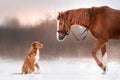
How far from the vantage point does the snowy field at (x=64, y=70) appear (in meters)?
2.86

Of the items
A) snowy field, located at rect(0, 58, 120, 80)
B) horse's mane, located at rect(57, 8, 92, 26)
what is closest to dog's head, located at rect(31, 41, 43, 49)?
snowy field, located at rect(0, 58, 120, 80)

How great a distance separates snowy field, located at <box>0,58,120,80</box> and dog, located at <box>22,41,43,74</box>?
47 millimetres

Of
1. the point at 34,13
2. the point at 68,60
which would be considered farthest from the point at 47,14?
the point at 68,60

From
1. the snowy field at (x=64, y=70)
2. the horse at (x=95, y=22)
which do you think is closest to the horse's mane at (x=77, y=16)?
the horse at (x=95, y=22)

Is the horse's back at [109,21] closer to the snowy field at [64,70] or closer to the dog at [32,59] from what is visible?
the snowy field at [64,70]

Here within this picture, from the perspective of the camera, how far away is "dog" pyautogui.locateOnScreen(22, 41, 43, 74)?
2.92 m

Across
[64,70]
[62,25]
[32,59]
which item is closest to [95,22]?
[62,25]

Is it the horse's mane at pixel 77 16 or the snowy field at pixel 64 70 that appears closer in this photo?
the snowy field at pixel 64 70

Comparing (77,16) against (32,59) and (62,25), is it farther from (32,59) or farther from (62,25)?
(32,59)

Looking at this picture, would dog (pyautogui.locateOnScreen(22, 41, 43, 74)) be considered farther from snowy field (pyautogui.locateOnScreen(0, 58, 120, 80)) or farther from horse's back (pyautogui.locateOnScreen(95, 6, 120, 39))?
horse's back (pyautogui.locateOnScreen(95, 6, 120, 39))

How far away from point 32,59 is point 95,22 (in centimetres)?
52

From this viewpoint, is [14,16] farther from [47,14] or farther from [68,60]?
[68,60]

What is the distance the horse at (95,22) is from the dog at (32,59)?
0.57 ft

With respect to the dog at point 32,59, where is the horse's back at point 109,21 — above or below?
above
